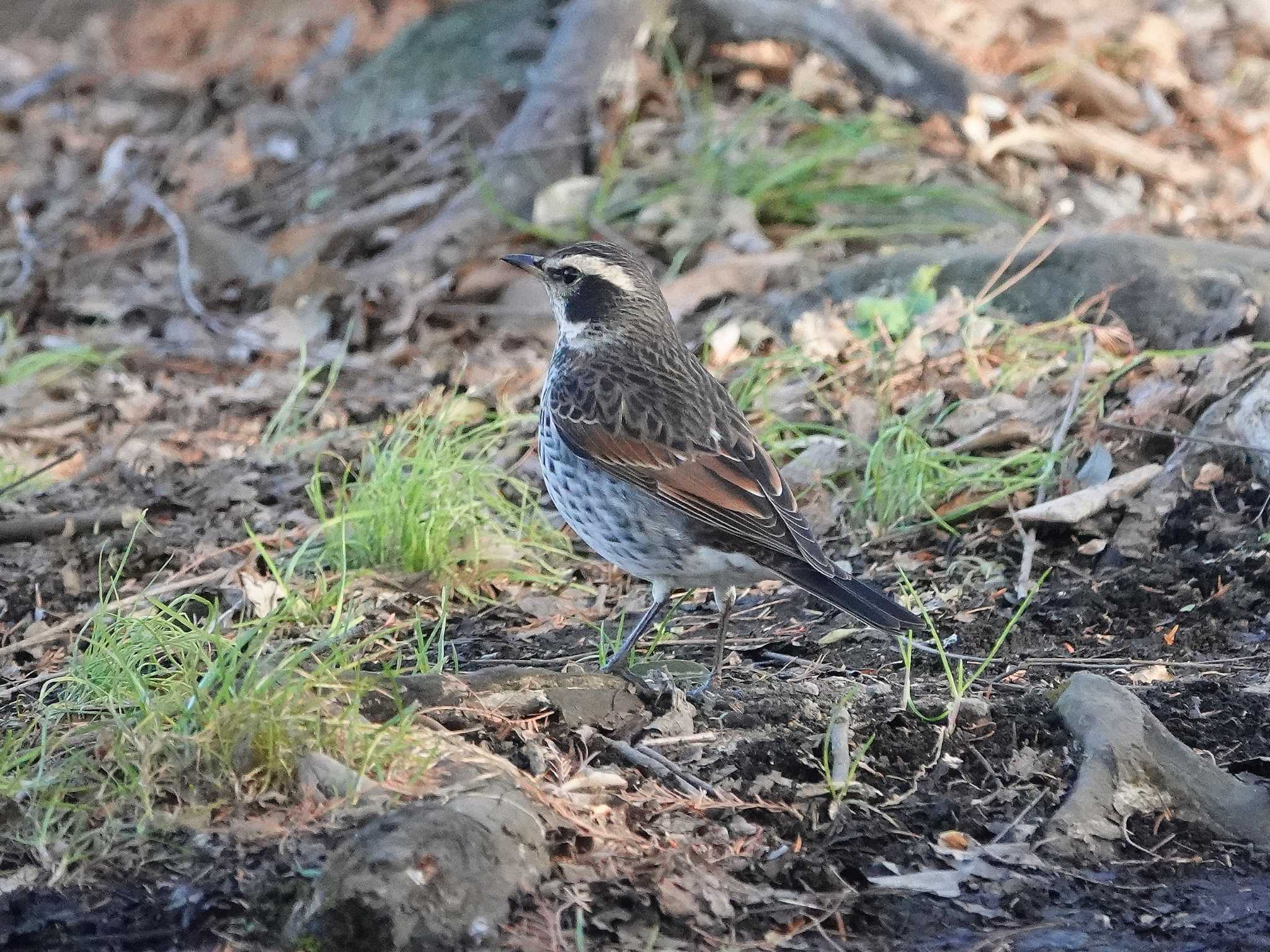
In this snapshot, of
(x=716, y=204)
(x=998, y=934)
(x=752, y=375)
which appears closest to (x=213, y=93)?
(x=716, y=204)

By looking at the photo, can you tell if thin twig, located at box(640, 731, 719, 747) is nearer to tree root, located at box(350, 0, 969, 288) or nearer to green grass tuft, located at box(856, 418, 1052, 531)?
green grass tuft, located at box(856, 418, 1052, 531)

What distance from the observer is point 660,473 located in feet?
15.6

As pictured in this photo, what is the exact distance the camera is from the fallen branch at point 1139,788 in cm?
375

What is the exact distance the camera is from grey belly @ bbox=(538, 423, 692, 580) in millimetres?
4711

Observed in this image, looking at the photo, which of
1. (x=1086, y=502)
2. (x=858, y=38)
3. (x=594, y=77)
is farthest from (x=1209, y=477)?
(x=594, y=77)

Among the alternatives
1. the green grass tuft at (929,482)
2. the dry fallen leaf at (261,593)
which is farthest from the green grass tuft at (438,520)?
the green grass tuft at (929,482)

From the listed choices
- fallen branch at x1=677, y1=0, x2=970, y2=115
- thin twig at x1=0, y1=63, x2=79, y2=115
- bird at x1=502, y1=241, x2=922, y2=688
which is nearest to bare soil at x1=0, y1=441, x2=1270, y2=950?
bird at x1=502, y1=241, x2=922, y2=688

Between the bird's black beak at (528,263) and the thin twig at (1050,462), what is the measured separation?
6.53ft

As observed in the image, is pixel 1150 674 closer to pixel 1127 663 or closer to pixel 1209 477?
pixel 1127 663

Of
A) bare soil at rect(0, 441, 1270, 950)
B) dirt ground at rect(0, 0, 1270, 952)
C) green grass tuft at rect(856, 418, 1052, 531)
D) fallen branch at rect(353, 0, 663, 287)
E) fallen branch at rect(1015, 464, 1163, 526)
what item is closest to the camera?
bare soil at rect(0, 441, 1270, 950)

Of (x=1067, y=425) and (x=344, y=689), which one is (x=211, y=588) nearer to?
(x=344, y=689)

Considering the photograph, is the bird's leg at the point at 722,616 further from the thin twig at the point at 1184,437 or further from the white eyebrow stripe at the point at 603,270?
the thin twig at the point at 1184,437

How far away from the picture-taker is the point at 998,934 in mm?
3354

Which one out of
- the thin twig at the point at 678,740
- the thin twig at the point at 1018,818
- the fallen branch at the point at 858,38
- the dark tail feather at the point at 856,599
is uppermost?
the fallen branch at the point at 858,38
